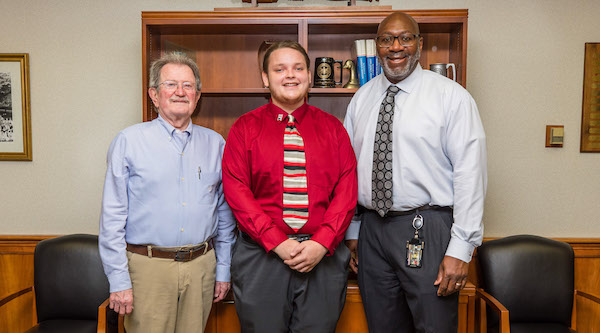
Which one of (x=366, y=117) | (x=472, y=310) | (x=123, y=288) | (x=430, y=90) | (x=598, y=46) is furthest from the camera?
(x=598, y=46)

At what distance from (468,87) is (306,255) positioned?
1722 millimetres

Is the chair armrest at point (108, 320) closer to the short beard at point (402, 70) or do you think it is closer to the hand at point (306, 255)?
the hand at point (306, 255)

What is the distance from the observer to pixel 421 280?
161 cm

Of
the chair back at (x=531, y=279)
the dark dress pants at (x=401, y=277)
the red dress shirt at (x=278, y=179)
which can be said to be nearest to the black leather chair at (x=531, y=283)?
the chair back at (x=531, y=279)

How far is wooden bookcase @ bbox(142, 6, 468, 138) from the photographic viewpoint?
222 cm

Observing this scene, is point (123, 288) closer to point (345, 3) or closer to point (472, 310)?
point (472, 310)

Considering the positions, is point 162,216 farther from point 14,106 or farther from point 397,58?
point 14,106

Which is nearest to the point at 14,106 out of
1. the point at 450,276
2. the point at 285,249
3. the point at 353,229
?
the point at 285,249

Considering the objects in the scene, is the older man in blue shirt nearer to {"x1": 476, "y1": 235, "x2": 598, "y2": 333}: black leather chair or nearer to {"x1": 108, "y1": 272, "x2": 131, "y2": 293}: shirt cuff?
{"x1": 108, "y1": 272, "x2": 131, "y2": 293}: shirt cuff

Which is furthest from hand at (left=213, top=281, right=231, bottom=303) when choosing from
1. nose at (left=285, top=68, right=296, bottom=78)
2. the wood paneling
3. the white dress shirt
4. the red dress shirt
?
the wood paneling

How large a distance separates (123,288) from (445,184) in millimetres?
1368

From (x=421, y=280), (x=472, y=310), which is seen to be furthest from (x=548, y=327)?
(x=421, y=280)

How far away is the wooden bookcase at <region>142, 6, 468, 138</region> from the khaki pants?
3.16 feet

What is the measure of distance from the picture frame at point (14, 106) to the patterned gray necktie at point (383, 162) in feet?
7.41
